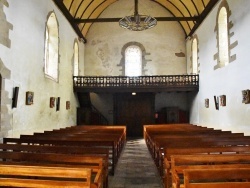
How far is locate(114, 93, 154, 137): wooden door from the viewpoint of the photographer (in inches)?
752

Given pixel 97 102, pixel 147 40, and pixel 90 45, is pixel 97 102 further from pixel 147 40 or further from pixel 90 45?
pixel 147 40

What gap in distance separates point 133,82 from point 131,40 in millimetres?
4950

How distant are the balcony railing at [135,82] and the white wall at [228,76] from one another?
107 cm

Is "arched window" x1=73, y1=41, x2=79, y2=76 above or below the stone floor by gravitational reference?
above

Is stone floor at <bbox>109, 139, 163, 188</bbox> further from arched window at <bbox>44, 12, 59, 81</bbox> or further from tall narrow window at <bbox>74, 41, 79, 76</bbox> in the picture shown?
tall narrow window at <bbox>74, 41, 79, 76</bbox>

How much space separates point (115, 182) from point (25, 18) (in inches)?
270

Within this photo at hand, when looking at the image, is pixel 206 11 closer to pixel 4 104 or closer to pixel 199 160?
pixel 4 104

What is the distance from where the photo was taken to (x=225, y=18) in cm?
1227

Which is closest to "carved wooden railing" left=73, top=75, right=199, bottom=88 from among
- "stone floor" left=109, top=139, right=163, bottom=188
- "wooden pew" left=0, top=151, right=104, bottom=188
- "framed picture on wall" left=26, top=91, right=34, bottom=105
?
"framed picture on wall" left=26, top=91, right=34, bottom=105

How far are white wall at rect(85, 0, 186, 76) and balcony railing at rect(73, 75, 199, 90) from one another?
121 inches

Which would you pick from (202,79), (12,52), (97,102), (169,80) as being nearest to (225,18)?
(202,79)

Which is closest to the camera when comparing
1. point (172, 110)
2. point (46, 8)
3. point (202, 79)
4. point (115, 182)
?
point (115, 182)

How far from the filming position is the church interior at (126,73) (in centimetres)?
833

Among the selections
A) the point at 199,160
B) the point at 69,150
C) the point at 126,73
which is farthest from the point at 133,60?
the point at 199,160
